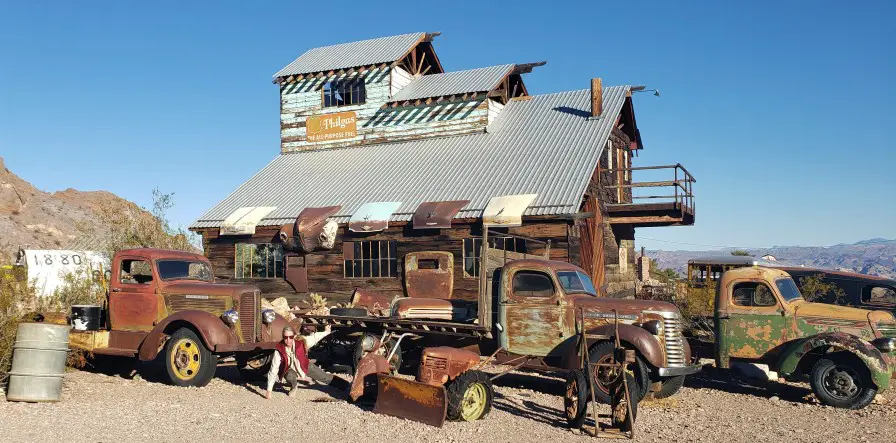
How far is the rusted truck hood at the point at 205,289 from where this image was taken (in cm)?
1278

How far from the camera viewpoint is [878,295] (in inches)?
716

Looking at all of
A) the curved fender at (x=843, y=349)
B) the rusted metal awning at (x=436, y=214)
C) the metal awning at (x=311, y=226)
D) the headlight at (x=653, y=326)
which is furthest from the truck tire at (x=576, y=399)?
the metal awning at (x=311, y=226)

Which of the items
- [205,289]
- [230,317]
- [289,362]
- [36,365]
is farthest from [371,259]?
[36,365]

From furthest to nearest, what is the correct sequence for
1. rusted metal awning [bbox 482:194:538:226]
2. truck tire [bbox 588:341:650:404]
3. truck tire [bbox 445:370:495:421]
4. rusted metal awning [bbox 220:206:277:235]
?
rusted metal awning [bbox 220:206:277:235]
rusted metal awning [bbox 482:194:538:226]
truck tire [bbox 588:341:650:404]
truck tire [bbox 445:370:495:421]

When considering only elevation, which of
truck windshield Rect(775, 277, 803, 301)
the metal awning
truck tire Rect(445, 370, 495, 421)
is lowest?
truck tire Rect(445, 370, 495, 421)

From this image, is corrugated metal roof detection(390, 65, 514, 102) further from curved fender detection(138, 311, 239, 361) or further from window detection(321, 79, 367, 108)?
curved fender detection(138, 311, 239, 361)

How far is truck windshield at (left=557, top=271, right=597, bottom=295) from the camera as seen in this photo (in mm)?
11820

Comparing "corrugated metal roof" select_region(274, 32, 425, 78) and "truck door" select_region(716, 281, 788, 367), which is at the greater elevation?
"corrugated metal roof" select_region(274, 32, 425, 78)

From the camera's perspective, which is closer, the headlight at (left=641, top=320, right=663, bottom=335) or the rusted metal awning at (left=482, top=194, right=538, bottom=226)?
the headlight at (left=641, top=320, right=663, bottom=335)

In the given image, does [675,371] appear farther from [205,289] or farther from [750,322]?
[205,289]

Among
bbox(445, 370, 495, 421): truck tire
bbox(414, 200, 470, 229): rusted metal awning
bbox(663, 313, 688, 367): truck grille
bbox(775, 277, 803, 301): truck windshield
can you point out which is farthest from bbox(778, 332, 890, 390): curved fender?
bbox(414, 200, 470, 229): rusted metal awning

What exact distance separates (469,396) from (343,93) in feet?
65.9

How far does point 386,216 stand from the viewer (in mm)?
21047

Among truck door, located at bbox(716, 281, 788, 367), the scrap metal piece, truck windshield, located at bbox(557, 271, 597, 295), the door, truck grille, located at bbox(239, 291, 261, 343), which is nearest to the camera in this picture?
the scrap metal piece
